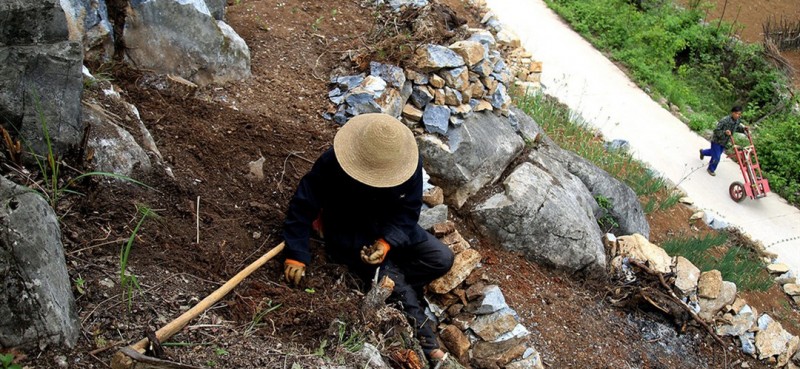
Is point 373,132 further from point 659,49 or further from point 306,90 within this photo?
point 659,49

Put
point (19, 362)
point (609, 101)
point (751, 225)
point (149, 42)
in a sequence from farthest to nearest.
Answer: point (609, 101), point (751, 225), point (149, 42), point (19, 362)

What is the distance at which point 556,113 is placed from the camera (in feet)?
28.4

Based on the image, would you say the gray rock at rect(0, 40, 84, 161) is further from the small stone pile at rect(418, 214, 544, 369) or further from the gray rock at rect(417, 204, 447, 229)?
the small stone pile at rect(418, 214, 544, 369)

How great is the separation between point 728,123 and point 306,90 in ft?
19.5

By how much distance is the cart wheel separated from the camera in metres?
8.72

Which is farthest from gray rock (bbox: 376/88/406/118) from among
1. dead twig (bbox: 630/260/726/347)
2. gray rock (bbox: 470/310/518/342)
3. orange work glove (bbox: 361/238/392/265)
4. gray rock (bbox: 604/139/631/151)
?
gray rock (bbox: 604/139/631/151)

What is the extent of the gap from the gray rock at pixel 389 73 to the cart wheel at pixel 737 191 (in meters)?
5.56

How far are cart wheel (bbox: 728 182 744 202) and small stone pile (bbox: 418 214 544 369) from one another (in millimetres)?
5561

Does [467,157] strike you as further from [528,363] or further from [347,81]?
[528,363]

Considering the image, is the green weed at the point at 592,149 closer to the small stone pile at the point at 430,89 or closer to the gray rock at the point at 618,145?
the gray rock at the point at 618,145

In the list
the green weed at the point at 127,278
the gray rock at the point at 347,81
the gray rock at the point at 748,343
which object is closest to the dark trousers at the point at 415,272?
the green weed at the point at 127,278

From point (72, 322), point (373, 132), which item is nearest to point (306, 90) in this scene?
point (373, 132)

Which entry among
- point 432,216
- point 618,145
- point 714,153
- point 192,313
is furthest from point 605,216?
point 192,313

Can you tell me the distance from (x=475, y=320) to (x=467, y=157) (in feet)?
5.05
